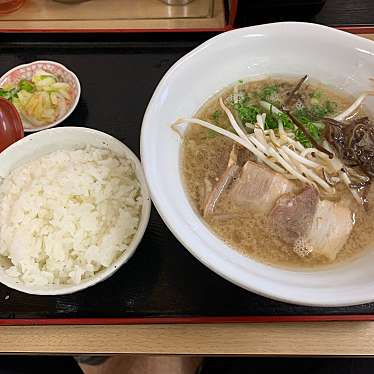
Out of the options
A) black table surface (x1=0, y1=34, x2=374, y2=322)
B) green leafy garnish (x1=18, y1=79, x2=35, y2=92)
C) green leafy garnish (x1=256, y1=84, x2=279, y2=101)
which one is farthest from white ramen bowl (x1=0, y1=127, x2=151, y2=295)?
green leafy garnish (x1=256, y1=84, x2=279, y2=101)

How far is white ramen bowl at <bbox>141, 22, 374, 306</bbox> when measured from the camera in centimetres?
112

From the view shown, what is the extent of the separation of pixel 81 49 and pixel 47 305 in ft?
4.13

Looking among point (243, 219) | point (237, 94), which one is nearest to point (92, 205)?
point (243, 219)

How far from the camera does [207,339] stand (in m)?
1.43

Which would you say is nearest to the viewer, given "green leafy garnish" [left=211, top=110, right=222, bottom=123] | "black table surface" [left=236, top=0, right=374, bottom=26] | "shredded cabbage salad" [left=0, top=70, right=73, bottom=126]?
"green leafy garnish" [left=211, top=110, right=222, bottom=123]

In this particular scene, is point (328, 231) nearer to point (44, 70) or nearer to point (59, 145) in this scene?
point (59, 145)

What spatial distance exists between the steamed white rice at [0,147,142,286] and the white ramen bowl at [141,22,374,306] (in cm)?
27

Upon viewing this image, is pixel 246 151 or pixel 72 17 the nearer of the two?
pixel 246 151

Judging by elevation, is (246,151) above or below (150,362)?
above

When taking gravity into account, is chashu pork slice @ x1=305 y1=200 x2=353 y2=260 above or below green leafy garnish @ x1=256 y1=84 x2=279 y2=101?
below

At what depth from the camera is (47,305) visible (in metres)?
1.50

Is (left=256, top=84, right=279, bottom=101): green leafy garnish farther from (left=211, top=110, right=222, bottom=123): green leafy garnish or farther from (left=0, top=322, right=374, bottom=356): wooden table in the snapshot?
(left=0, top=322, right=374, bottom=356): wooden table

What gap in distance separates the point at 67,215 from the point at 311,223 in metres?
0.81

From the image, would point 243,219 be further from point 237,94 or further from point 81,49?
point 81,49
